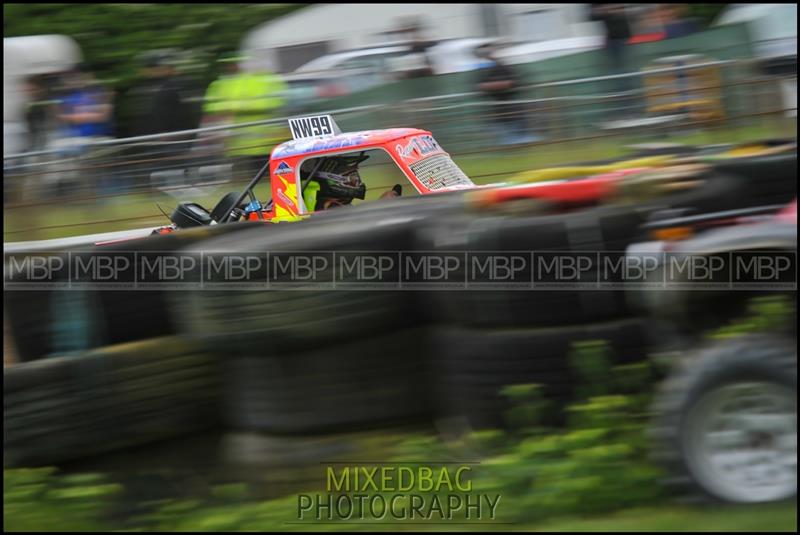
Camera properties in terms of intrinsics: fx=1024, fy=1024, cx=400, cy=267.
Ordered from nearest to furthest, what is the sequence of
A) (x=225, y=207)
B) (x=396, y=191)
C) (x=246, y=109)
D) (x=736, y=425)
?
(x=736, y=425) < (x=396, y=191) < (x=225, y=207) < (x=246, y=109)

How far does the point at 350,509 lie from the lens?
13.3ft

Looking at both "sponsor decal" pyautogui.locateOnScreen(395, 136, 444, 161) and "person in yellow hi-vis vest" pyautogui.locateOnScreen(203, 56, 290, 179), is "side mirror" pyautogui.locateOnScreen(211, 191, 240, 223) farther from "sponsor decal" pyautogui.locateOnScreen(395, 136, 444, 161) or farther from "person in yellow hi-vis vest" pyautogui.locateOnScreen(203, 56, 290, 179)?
"sponsor decal" pyautogui.locateOnScreen(395, 136, 444, 161)

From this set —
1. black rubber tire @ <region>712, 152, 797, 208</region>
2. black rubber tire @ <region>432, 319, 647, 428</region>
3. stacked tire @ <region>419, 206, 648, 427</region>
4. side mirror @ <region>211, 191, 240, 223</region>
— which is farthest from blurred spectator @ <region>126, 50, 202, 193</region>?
black rubber tire @ <region>712, 152, 797, 208</region>

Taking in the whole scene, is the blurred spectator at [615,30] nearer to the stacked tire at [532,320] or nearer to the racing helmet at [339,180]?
the racing helmet at [339,180]

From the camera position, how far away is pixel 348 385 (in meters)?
4.40

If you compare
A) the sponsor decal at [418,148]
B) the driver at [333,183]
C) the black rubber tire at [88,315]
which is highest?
the sponsor decal at [418,148]

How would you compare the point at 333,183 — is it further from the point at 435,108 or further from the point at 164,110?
the point at 164,110

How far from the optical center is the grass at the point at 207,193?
7.67 metres

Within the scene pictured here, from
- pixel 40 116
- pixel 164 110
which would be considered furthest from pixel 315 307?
pixel 40 116

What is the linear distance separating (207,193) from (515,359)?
14.9 feet

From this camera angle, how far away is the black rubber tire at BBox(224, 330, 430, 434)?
173 inches

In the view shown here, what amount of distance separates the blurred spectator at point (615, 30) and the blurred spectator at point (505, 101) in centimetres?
103

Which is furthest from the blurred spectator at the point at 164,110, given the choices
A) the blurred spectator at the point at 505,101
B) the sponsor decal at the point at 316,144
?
the blurred spectator at the point at 505,101

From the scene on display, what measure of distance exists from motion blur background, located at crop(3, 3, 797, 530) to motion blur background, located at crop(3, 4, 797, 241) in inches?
0.7
